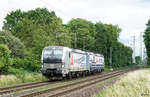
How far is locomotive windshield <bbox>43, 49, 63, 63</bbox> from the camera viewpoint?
23219 mm

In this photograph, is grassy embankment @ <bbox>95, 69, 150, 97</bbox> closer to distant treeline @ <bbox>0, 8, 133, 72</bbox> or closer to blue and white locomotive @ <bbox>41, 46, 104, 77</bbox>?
blue and white locomotive @ <bbox>41, 46, 104, 77</bbox>

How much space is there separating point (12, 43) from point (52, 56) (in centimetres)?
1484

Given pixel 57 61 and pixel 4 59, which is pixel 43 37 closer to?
pixel 4 59

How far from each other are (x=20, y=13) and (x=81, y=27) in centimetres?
1663

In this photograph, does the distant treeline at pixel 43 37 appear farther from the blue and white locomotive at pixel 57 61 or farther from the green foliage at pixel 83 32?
the blue and white locomotive at pixel 57 61

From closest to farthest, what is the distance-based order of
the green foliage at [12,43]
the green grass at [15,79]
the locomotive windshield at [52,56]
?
the green grass at [15,79]
the locomotive windshield at [52,56]
the green foliage at [12,43]

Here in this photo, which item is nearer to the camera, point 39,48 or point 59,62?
point 59,62

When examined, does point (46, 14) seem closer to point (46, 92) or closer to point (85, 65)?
point (85, 65)

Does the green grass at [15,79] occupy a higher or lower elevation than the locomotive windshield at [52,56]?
lower

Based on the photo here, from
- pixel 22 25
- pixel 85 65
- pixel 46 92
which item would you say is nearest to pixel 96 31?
pixel 22 25

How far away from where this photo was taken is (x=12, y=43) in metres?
36.6

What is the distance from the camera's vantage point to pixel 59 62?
23062 mm

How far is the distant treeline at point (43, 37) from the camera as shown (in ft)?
106

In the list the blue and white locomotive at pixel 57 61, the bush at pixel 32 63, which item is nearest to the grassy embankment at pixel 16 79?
the blue and white locomotive at pixel 57 61
